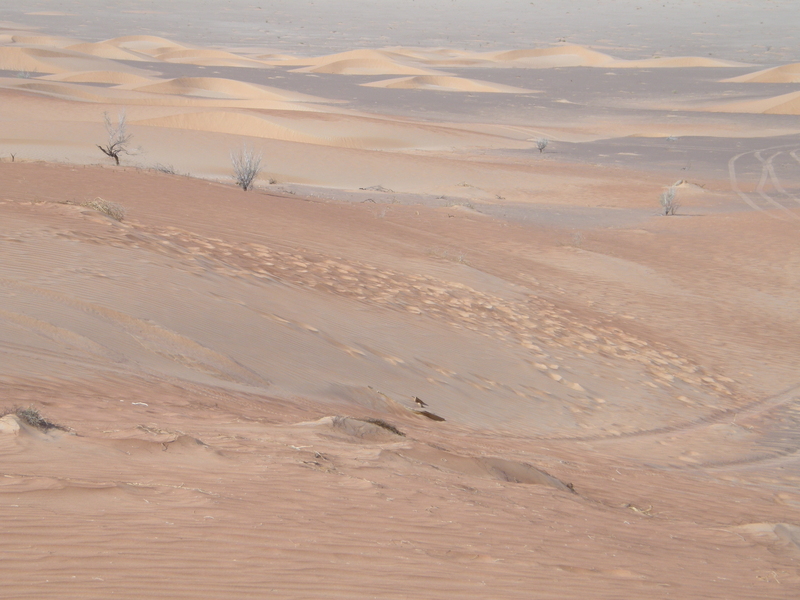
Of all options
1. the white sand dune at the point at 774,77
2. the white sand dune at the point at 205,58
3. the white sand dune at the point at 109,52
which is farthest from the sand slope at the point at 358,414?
the white sand dune at the point at 109,52

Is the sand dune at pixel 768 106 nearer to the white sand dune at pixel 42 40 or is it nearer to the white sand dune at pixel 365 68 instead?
the white sand dune at pixel 365 68

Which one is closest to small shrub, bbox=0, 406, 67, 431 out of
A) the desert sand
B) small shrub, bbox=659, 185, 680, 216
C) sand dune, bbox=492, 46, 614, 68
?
the desert sand

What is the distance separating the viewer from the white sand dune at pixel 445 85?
61375mm

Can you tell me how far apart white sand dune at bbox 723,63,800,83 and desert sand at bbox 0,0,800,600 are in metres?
39.4

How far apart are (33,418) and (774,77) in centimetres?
6989

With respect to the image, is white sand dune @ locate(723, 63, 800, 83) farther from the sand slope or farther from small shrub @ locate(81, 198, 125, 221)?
small shrub @ locate(81, 198, 125, 221)

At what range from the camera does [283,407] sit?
267 inches

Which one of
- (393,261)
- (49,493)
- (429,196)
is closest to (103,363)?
(49,493)

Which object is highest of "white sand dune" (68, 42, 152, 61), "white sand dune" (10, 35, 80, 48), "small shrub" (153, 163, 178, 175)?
"white sand dune" (10, 35, 80, 48)

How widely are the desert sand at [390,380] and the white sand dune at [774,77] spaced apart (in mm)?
39368

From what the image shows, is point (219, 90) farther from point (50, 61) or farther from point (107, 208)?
point (107, 208)

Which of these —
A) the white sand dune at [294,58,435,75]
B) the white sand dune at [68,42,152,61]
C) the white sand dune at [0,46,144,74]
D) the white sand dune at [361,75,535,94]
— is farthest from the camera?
the white sand dune at [68,42,152,61]

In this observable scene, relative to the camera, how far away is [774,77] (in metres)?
64.8

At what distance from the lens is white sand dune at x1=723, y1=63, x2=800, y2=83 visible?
64375 millimetres
